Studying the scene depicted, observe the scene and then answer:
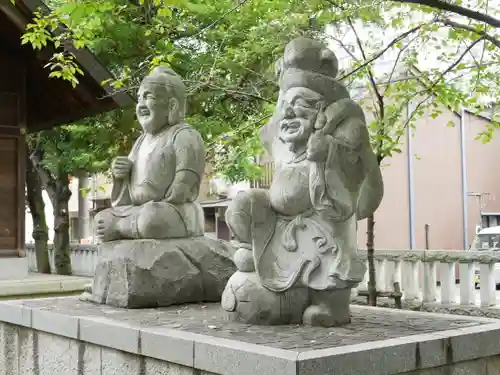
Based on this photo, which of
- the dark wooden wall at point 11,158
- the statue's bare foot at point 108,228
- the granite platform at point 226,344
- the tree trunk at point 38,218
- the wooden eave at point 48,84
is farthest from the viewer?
the tree trunk at point 38,218

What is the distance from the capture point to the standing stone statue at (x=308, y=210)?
4.44 metres

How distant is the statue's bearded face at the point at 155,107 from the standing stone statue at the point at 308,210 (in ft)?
5.10

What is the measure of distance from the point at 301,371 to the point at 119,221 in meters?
3.08

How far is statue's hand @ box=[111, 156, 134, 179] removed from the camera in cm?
600

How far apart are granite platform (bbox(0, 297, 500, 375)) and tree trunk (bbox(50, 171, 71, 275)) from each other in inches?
322

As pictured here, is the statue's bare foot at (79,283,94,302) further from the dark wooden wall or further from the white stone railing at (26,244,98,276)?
the white stone railing at (26,244,98,276)

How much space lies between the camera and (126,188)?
6.11m

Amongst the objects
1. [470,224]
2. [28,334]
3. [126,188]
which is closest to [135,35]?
[126,188]

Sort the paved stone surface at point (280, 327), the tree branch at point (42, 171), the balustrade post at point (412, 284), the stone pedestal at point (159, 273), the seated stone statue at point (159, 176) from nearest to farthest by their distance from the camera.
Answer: the paved stone surface at point (280, 327) → the stone pedestal at point (159, 273) → the seated stone statue at point (159, 176) → the balustrade post at point (412, 284) → the tree branch at point (42, 171)

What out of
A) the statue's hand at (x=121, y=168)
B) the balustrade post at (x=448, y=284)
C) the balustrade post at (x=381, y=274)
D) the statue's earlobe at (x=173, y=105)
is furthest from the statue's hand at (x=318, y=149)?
the balustrade post at (x=381, y=274)

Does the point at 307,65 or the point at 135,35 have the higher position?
the point at 135,35

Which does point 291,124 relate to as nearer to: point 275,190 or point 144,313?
point 275,190

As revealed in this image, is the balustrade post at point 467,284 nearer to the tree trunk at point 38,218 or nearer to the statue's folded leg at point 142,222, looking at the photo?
the statue's folded leg at point 142,222

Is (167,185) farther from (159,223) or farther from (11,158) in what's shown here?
(11,158)
